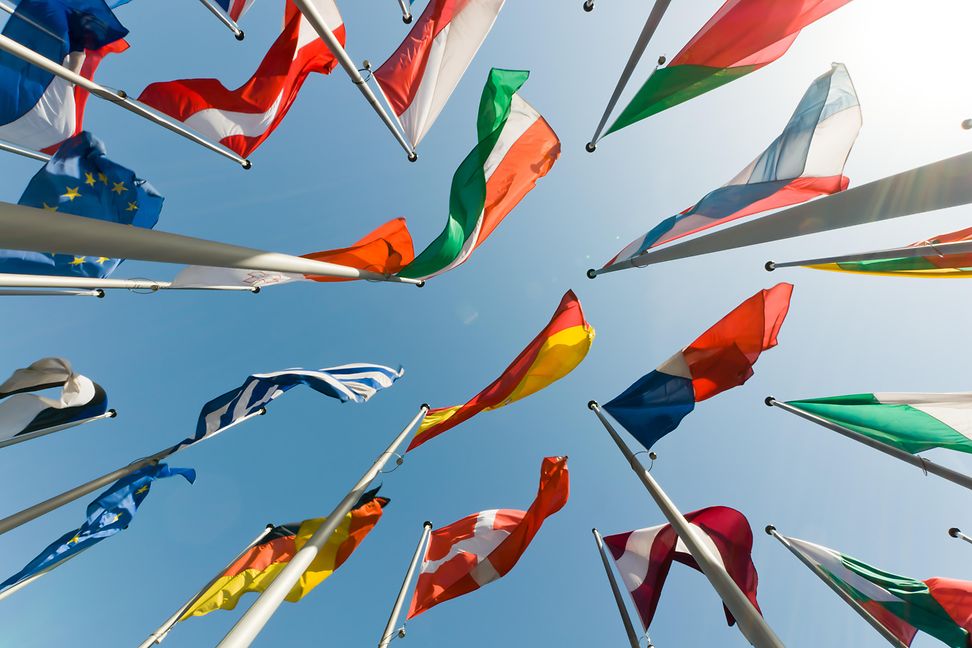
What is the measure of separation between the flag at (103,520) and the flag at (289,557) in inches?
79.9

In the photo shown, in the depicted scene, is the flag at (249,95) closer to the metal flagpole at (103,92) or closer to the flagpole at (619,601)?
the metal flagpole at (103,92)

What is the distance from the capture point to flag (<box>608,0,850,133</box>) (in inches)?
181

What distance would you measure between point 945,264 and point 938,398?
233 cm

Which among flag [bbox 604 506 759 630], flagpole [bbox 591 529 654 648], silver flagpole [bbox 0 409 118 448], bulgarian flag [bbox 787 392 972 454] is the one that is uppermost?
silver flagpole [bbox 0 409 118 448]

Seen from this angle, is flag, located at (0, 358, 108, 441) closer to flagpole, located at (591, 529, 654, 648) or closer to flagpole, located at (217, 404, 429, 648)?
flagpole, located at (217, 404, 429, 648)

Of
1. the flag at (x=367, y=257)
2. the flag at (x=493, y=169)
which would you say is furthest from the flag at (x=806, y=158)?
the flag at (x=367, y=257)

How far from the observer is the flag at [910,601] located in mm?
6301

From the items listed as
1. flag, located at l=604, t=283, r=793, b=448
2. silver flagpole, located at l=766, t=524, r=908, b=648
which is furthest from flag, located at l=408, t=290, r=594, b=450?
silver flagpole, located at l=766, t=524, r=908, b=648

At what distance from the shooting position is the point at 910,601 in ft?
21.1

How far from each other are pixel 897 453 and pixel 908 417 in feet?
2.81

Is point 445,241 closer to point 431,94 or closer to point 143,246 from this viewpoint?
point 431,94

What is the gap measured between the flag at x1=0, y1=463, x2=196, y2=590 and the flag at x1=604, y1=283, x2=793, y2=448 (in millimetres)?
8640

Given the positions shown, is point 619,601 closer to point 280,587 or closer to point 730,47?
point 280,587

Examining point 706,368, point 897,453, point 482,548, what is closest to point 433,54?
point 706,368
